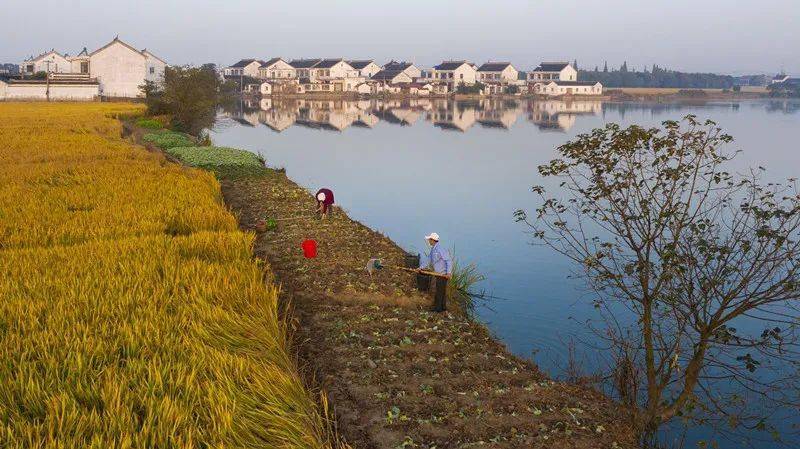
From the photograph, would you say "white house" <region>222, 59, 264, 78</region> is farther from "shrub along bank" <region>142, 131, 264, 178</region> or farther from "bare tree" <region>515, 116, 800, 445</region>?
"bare tree" <region>515, 116, 800, 445</region>

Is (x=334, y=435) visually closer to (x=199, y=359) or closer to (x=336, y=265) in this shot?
(x=199, y=359)

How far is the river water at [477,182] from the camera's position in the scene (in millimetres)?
13383

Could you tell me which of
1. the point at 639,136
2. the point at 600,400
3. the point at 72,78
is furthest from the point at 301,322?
the point at 72,78

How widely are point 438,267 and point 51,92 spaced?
2842 inches

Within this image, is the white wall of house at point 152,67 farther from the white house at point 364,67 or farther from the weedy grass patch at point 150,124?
the white house at point 364,67

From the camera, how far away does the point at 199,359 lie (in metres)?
6.43

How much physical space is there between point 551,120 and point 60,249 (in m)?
66.0

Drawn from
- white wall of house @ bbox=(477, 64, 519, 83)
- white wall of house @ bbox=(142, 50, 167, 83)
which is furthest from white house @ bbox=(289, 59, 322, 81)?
white wall of house @ bbox=(142, 50, 167, 83)

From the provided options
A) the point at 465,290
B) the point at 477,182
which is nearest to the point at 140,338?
the point at 465,290

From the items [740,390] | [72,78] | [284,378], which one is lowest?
[740,390]

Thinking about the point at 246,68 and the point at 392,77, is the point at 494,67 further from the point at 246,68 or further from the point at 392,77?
the point at 246,68

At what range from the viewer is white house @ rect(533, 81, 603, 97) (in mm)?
139250

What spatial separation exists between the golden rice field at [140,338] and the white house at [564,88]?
133151mm

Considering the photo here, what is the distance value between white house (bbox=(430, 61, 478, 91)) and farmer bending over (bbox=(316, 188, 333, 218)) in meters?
132
